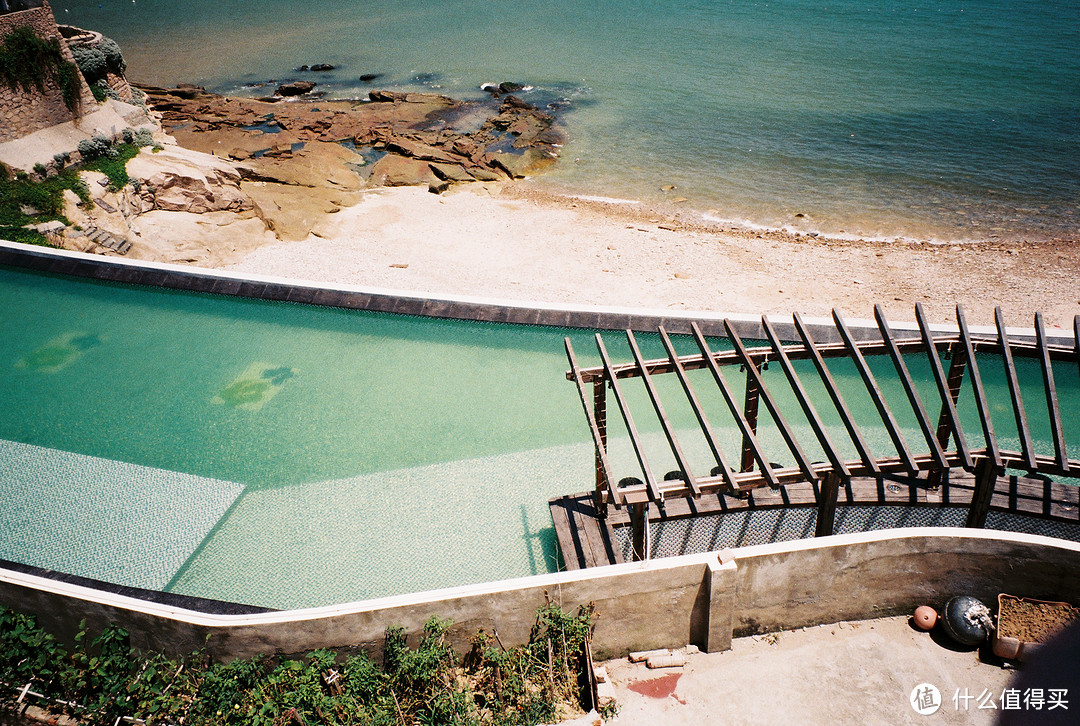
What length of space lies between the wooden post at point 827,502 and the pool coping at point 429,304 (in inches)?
147

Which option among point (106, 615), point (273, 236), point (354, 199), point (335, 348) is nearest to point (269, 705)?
point (106, 615)

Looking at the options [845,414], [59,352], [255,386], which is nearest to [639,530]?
[845,414]

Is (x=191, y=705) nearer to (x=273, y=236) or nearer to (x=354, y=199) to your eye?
(x=273, y=236)

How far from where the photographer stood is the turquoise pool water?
684 centimetres

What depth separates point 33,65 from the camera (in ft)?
45.5

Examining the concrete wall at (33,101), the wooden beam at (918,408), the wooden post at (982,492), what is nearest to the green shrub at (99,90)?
the concrete wall at (33,101)

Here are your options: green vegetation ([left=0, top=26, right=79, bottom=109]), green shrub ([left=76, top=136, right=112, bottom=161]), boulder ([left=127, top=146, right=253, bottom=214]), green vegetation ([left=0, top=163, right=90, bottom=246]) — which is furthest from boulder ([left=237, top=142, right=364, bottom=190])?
green vegetation ([left=0, top=163, right=90, bottom=246])

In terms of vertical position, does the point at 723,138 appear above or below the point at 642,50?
below

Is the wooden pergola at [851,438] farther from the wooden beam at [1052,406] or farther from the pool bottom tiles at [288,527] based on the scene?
the pool bottom tiles at [288,527]

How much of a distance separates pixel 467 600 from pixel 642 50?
33.3 m

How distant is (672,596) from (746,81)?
90.0ft

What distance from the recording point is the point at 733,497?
6172 millimetres

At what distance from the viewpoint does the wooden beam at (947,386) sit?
5.09m

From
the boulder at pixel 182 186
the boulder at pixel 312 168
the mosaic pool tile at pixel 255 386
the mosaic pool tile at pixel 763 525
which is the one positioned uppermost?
the boulder at pixel 182 186
